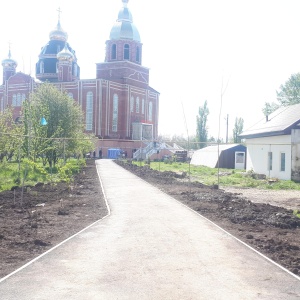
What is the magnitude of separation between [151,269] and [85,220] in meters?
4.64

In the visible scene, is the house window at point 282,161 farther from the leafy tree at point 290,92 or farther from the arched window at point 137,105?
the arched window at point 137,105

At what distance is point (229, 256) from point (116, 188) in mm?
11627

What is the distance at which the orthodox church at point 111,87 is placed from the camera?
64.0m

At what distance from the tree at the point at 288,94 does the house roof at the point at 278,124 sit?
28.4m

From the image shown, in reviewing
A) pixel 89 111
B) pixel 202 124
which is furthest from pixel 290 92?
pixel 89 111

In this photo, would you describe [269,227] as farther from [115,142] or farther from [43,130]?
[115,142]

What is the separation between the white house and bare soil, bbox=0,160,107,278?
35.0 ft

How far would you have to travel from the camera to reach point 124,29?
67.1 meters

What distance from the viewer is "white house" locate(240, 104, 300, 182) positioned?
25.3 metres

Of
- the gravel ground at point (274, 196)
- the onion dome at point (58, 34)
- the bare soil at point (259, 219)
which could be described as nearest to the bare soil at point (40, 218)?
the bare soil at point (259, 219)

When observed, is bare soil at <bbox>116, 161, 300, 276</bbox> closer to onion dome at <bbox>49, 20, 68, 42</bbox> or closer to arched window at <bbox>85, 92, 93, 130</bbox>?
arched window at <bbox>85, 92, 93, 130</bbox>

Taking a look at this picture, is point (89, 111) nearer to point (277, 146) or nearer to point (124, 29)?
point (124, 29)

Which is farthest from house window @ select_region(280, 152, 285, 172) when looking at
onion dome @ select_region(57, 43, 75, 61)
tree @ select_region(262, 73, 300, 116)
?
onion dome @ select_region(57, 43, 75, 61)

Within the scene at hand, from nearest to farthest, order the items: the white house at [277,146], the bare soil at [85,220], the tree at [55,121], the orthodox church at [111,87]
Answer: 1. the bare soil at [85,220]
2. the white house at [277,146]
3. the tree at [55,121]
4. the orthodox church at [111,87]
